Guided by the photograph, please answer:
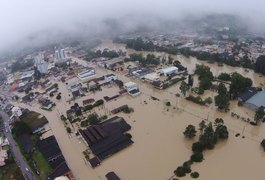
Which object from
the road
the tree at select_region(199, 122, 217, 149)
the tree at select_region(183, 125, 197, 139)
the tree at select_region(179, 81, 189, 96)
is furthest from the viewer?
the tree at select_region(179, 81, 189, 96)

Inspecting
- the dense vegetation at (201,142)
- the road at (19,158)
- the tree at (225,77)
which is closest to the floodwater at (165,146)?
the dense vegetation at (201,142)

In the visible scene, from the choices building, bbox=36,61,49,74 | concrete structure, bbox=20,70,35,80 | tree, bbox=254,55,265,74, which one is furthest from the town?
building, bbox=36,61,49,74

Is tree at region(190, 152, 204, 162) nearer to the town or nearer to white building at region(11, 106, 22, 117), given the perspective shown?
the town

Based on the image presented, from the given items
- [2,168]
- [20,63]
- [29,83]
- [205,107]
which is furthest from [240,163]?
[20,63]

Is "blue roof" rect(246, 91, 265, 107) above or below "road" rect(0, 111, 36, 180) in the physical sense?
above

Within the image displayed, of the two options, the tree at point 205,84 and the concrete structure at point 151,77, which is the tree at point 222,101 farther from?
the concrete structure at point 151,77

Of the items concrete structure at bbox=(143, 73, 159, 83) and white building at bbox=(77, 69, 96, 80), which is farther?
white building at bbox=(77, 69, 96, 80)

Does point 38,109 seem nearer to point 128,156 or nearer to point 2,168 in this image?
point 2,168

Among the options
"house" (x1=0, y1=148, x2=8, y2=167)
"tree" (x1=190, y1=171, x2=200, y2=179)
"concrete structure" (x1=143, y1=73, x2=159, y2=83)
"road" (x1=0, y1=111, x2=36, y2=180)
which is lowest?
"road" (x1=0, y1=111, x2=36, y2=180)

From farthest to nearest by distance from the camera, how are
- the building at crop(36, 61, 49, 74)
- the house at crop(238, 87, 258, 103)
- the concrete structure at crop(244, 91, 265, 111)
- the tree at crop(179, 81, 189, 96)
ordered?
the building at crop(36, 61, 49, 74) < the tree at crop(179, 81, 189, 96) < the house at crop(238, 87, 258, 103) < the concrete structure at crop(244, 91, 265, 111)
